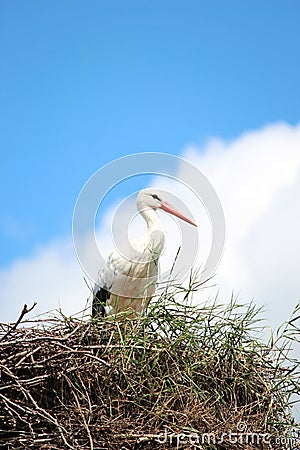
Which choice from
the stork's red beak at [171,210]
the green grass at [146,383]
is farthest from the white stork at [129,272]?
the green grass at [146,383]

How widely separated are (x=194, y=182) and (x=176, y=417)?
1.14 metres

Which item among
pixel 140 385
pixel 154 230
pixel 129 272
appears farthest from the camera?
pixel 154 230

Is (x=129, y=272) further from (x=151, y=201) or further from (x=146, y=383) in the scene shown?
(x=146, y=383)

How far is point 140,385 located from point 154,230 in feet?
5.23

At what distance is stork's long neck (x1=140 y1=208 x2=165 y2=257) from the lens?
12.0 ft

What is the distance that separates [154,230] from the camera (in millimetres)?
3748

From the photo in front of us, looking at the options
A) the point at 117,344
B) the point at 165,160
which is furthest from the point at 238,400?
the point at 165,160

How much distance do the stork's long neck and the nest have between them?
1116 mm

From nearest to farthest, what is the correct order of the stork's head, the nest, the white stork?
the nest → the white stork → the stork's head

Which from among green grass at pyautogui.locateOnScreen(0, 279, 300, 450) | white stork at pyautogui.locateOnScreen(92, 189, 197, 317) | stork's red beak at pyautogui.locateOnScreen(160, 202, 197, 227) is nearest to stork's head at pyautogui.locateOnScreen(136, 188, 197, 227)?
stork's red beak at pyautogui.locateOnScreen(160, 202, 197, 227)

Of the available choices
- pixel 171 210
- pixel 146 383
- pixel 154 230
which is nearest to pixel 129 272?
pixel 154 230

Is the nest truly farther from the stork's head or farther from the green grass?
the stork's head

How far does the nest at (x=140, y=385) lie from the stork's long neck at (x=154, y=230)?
3.66 feet

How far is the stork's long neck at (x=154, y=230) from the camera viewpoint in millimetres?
3643
